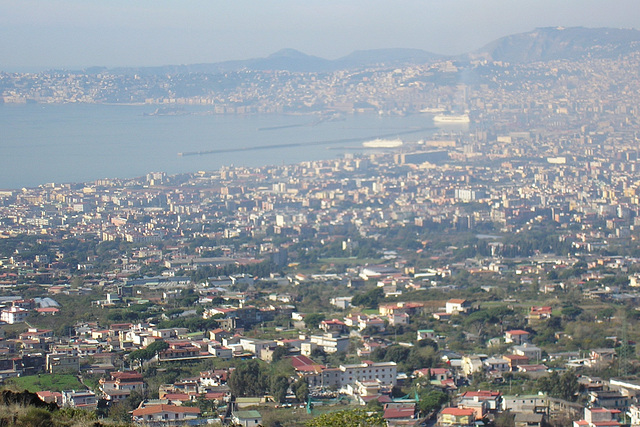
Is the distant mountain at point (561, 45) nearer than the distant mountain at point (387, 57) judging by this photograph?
Yes

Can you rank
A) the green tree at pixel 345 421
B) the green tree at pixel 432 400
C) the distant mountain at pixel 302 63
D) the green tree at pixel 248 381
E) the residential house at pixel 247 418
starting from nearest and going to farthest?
the green tree at pixel 345 421 → the residential house at pixel 247 418 → the green tree at pixel 432 400 → the green tree at pixel 248 381 → the distant mountain at pixel 302 63

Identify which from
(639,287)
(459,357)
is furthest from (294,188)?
(459,357)

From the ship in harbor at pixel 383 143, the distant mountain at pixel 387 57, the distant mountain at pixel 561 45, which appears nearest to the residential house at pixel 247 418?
the ship in harbor at pixel 383 143

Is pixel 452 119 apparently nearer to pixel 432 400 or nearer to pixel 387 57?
pixel 387 57

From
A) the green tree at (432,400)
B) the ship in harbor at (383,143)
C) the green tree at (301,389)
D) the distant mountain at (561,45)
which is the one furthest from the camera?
the distant mountain at (561,45)

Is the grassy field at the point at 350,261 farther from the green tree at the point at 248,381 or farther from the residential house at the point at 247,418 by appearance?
the residential house at the point at 247,418

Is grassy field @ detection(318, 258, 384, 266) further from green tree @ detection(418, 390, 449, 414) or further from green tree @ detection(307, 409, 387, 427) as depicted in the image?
green tree @ detection(307, 409, 387, 427)

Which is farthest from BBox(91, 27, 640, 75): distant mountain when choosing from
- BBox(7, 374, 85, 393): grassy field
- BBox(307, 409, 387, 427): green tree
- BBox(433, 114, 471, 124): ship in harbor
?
BBox(307, 409, 387, 427): green tree
